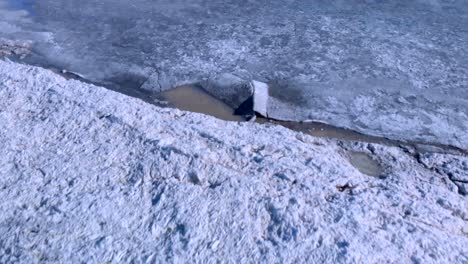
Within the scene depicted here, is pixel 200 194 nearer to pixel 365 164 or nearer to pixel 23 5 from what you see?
pixel 365 164

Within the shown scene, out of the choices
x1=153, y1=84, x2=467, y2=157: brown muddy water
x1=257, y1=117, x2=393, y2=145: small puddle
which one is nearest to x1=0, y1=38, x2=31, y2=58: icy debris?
x1=153, y1=84, x2=467, y2=157: brown muddy water

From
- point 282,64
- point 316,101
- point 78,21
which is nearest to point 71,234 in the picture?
point 316,101

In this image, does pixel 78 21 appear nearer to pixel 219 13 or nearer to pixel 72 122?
pixel 219 13

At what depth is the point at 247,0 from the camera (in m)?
3.86

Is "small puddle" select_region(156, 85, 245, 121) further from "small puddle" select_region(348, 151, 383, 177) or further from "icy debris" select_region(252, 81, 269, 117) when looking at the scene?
"small puddle" select_region(348, 151, 383, 177)

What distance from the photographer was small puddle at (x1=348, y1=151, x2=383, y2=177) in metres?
2.11

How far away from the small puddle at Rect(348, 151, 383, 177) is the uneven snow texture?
3cm

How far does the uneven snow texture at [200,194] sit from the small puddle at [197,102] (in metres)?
0.27

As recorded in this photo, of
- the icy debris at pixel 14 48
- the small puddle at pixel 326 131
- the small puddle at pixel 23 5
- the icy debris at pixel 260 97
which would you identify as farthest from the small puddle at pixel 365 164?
the small puddle at pixel 23 5

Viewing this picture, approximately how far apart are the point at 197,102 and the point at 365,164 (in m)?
0.98

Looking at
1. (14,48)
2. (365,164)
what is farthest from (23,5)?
(365,164)

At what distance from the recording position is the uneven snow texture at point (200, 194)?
1658mm

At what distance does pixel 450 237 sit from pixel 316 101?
1123mm

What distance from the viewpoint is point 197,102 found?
2.68 meters
